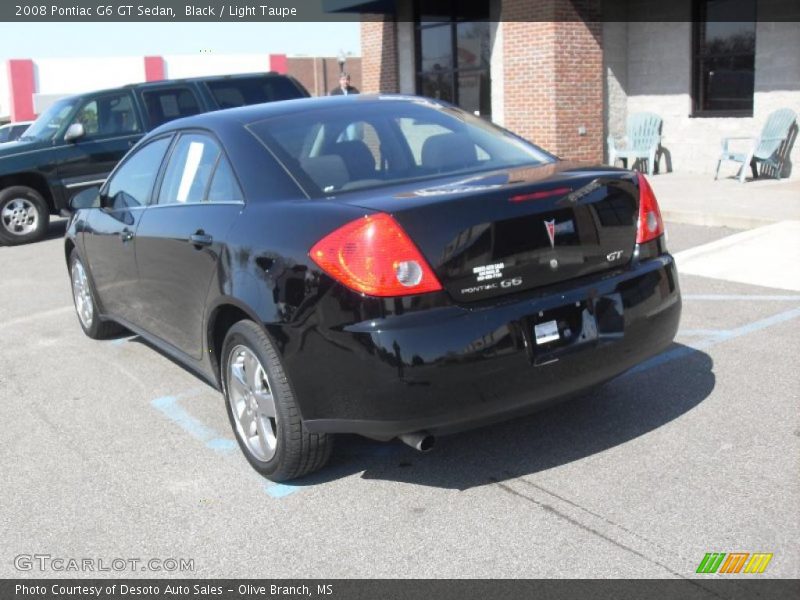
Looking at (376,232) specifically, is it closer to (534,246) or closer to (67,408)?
(534,246)

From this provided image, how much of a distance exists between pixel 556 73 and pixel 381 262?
12.2 m

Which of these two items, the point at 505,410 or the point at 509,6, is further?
the point at 509,6

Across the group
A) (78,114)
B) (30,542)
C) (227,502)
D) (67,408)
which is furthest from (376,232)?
(78,114)

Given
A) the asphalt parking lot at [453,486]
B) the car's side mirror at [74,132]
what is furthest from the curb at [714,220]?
the car's side mirror at [74,132]

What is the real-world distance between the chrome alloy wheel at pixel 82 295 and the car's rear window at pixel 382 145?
2.92 metres

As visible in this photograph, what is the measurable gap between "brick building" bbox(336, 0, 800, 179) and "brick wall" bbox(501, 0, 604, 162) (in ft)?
0.05

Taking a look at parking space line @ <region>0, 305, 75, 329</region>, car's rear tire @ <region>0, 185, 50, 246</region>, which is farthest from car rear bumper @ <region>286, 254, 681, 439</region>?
car's rear tire @ <region>0, 185, 50, 246</region>

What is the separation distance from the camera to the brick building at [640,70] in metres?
13.6

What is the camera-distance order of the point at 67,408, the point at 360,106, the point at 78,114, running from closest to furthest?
the point at 360,106 < the point at 67,408 < the point at 78,114

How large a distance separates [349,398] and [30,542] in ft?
4.67

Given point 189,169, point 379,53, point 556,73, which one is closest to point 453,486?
point 189,169

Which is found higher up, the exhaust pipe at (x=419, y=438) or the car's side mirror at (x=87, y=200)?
the car's side mirror at (x=87, y=200)

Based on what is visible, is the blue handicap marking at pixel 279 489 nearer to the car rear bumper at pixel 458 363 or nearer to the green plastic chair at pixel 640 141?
the car rear bumper at pixel 458 363

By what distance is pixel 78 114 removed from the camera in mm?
12844
